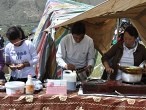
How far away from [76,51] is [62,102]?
3.79 ft

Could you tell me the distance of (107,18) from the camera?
16.3ft

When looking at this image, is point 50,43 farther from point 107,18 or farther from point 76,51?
point 76,51

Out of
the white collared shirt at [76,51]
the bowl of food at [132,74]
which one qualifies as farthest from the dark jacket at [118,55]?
the bowl of food at [132,74]

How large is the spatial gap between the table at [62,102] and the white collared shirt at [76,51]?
3.54 feet

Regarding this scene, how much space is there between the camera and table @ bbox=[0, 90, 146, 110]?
307cm

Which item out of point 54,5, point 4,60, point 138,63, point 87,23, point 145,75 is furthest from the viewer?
point 54,5

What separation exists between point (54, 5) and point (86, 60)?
8.27ft

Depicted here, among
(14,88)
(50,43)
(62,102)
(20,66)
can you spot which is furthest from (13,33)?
(50,43)

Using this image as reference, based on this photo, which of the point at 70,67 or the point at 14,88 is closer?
the point at 14,88

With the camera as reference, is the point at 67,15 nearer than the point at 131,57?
No

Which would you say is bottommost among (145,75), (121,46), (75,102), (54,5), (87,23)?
(75,102)

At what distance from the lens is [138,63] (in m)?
3.85

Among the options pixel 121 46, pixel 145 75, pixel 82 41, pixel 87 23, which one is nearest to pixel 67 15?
pixel 87 23

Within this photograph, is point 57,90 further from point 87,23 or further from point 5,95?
point 87,23
